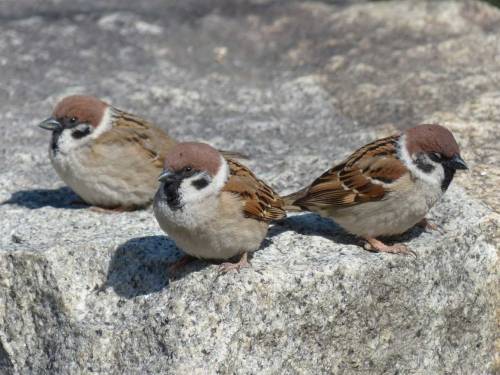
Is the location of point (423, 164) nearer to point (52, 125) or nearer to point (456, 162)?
point (456, 162)

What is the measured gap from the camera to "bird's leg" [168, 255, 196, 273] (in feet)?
14.0

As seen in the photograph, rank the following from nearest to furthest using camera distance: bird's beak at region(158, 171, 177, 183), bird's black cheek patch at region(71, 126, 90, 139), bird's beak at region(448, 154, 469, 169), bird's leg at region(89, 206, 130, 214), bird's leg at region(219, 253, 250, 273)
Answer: bird's beak at region(158, 171, 177, 183) < bird's leg at region(219, 253, 250, 273) < bird's beak at region(448, 154, 469, 169) < bird's leg at region(89, 206, 130, 214) < bird's black cheek patch at region(71, 126, 90, 139)

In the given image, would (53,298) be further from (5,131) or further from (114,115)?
(5,131)

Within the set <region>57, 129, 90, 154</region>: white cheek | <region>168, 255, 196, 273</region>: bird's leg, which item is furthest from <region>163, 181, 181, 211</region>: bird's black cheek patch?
<region>57, 129, 90, 154</region>: white cheek

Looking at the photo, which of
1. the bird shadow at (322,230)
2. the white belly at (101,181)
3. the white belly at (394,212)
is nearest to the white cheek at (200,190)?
the bird shadow at (322,230)

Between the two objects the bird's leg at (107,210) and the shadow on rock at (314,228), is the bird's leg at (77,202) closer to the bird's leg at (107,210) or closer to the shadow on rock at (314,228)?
the bird's leg at (107,210)

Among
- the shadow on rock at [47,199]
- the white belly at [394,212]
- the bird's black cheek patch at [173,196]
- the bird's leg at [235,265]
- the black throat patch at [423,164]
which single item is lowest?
the shadow on rock at [47,199]

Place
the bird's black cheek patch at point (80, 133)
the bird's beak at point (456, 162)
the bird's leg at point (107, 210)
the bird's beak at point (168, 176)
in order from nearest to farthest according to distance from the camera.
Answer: the bird's beak at point (168, 176), the bird's beak at point (456, 162), the bird's leg at point (107, 210), the bird's black cheek patch at point (80, 133)

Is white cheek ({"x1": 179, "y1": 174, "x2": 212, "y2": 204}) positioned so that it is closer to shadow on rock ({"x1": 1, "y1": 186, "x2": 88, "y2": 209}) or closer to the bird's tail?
the bird's tail

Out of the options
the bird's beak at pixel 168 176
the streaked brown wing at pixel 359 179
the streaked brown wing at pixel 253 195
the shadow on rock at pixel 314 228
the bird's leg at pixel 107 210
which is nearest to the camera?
the bird's beak at pixel 168 176

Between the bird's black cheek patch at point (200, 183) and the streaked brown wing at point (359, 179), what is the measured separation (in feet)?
2.51

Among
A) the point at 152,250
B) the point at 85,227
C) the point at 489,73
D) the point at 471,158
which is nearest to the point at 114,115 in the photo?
the point at 85,227

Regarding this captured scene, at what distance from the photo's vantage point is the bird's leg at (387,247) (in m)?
4.34

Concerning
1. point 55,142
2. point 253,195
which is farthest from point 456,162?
point 55,142
